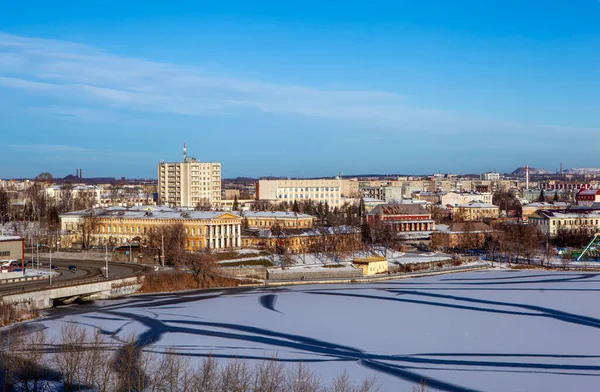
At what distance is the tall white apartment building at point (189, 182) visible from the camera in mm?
67688

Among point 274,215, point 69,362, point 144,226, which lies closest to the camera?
point 69,362

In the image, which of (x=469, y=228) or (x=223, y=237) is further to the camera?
(x=469, y=228)

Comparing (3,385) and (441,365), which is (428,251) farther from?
(3,385)

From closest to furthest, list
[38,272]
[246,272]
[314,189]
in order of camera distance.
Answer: [38,272]
[246,272]
[314,189]

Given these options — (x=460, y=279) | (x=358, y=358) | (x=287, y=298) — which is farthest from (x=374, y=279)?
(x=358, y=358)

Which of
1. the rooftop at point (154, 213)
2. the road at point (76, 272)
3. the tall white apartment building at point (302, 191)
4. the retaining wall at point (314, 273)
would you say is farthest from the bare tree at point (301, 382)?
the tall white apartment building at point (302, 191)

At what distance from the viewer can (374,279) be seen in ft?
112

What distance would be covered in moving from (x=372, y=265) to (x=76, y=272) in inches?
546

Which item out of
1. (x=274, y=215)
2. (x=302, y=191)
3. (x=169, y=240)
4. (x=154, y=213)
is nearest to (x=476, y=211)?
(x=302, y=191)

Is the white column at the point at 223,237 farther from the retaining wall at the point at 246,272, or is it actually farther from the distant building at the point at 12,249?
the distant building at the point at 12,249

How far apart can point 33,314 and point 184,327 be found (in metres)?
5.36

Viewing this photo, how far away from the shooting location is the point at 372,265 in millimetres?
35781

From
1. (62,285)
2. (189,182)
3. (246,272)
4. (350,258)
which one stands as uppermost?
(189,182)

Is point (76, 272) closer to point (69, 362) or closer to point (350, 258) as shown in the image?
point (350, 258)
